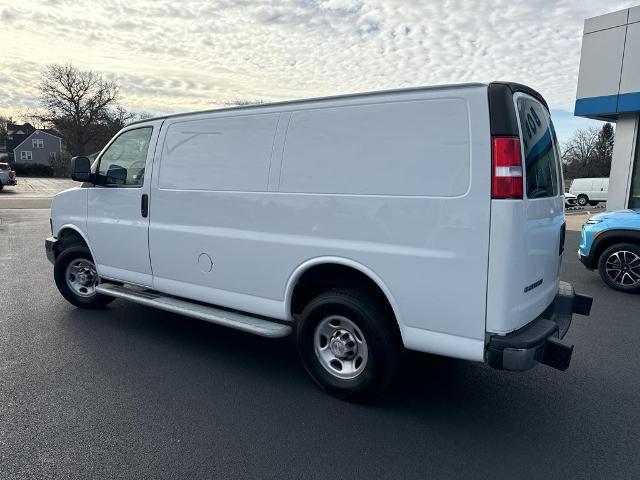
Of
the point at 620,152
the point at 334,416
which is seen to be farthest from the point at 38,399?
the point at 620,152

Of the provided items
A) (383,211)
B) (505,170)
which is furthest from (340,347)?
(505,170)

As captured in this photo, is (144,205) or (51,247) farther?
(51,247)

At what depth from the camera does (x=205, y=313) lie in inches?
167

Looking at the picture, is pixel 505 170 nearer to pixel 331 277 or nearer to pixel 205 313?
pixel 331 277

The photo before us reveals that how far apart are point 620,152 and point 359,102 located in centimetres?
1416

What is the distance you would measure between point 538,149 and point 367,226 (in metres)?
1.27

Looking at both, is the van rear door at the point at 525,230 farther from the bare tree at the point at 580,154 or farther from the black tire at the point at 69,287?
the bare tree at the point at 580,154

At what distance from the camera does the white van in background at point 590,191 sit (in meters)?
33.1

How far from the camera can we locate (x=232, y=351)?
15.1ft

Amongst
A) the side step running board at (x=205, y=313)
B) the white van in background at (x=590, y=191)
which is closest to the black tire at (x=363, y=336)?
the side step running board at (x=205, y=313)

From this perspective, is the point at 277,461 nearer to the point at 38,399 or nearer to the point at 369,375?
the point at 369,375

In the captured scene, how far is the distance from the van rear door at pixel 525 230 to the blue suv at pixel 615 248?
4280 millimetres

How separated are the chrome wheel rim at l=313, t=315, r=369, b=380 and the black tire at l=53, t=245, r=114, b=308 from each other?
10.5 feet

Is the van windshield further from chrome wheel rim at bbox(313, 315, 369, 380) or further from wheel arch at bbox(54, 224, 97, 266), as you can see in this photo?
wheel arch at bbox(54, 224, 97, 266)
